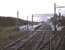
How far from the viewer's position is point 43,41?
2.17 m

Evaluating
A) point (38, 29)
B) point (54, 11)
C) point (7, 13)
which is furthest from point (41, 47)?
point (7, 13)

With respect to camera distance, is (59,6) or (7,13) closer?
(59,6)

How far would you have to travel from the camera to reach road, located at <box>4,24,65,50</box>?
7.01 feet

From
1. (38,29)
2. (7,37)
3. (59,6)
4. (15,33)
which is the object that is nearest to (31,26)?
(38,29)

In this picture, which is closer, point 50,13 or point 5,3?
point 50,13

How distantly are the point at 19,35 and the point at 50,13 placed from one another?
613 mm

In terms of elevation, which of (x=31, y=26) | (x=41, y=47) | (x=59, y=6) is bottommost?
(x=41, y=47)

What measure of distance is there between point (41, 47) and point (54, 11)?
0.62 metres

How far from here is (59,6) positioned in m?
2.20

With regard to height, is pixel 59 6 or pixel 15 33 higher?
pixel 59 6

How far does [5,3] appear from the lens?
8.11 ft

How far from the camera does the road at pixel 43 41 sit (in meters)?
2.14

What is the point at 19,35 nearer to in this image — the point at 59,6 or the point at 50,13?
the point at 50,13

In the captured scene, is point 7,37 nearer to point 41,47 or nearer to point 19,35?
point 19,35
